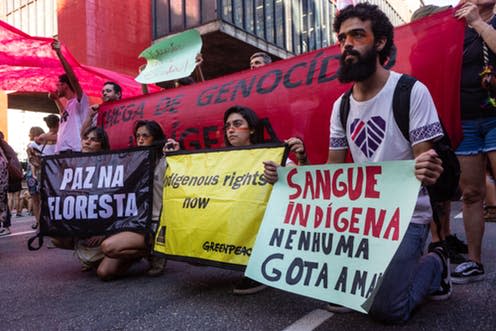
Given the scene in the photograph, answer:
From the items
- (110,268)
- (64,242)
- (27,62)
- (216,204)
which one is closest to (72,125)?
(27,62)

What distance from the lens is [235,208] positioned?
2584 millimetres

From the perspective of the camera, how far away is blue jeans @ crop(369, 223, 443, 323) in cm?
204

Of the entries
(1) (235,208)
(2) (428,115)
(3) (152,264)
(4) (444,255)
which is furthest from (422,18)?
(3) (152,264)

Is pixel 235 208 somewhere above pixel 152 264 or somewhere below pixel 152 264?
above

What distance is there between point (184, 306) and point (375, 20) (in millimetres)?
1873

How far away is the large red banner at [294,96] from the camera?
2.82m

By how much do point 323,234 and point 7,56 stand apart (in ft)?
14.8

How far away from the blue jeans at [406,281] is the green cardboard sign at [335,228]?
17 cm

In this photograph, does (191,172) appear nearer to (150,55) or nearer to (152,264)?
(152,264)

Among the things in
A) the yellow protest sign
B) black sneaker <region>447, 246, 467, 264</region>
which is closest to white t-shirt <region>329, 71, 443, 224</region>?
the yellow protest sign

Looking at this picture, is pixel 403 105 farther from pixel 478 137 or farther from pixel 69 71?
pixel 69 71

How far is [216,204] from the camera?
8.75 feet

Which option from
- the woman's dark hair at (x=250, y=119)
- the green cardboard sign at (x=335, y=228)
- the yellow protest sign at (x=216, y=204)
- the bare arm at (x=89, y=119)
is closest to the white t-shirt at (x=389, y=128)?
the green cardboard sign at (x=335, y=228)

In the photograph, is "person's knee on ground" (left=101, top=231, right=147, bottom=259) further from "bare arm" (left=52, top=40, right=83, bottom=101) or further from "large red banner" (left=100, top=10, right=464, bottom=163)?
"bare arm" (left=52, top=40, right=83, bottom=101)
